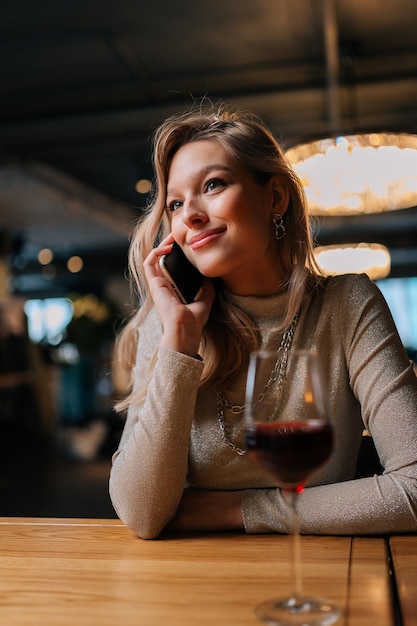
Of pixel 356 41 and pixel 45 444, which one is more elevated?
pixel 356 41

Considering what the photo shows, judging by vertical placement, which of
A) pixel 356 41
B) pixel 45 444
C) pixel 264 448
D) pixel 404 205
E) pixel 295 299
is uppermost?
pixel 356 41

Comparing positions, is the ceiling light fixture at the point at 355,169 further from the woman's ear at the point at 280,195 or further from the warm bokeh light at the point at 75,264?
the warm bokeh light at the point at 75,264

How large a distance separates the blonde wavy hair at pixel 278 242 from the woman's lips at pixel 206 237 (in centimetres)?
15

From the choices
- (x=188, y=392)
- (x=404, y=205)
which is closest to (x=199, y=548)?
(x=188, y=392)

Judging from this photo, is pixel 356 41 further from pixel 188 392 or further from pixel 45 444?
pixel 45 444

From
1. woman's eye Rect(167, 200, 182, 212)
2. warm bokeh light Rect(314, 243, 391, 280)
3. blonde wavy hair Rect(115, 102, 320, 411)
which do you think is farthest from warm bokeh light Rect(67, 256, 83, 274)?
woman's eye Rect(167, 200, 182, 212)

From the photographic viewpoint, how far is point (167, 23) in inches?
205

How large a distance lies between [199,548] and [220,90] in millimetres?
5732

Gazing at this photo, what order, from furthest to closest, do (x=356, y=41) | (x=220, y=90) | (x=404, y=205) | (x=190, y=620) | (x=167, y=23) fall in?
(x=220, y=90)
(x=356, y=41)
(x=167, y=23)
(x=404, y=205)
(x=190, y=620)

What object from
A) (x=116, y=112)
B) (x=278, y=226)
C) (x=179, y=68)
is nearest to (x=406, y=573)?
(x=278, y=226)

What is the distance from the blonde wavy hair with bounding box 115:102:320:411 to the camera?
5.13 feet

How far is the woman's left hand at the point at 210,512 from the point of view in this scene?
1324 millimetres

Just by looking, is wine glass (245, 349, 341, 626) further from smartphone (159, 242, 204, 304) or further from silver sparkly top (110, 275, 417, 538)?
smartphone (159, 242, 204, 304)

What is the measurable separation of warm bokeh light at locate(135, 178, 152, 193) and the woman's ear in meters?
8.55
